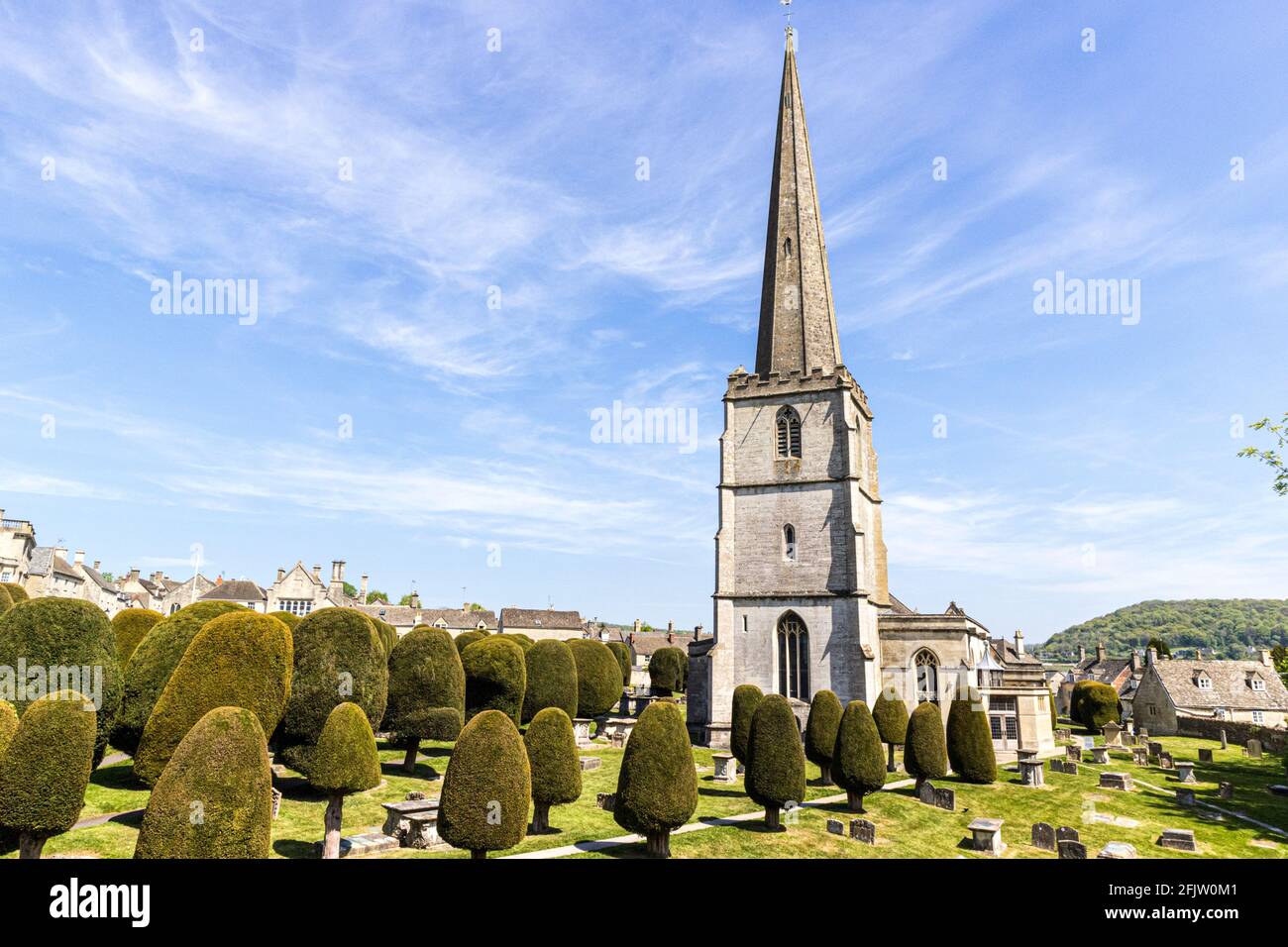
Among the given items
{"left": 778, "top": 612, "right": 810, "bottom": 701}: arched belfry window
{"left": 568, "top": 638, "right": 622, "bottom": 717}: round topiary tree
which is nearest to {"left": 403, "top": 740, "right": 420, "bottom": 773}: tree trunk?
{"left": 568, "top": 638, "right": 622, "bottom": 717}: round topiary tree

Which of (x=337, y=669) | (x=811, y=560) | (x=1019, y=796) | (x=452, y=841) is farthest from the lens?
(x=811, y=560)

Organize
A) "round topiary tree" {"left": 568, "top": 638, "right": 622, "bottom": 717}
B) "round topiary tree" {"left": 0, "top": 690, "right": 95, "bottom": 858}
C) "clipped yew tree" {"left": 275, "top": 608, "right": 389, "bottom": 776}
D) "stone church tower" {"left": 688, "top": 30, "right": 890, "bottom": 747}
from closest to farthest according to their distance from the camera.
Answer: "round topiary tree" {"left": 0, "top": 690, "right": 95, "bottom": 858} < "clipped yew tree" {"left": 275, "top": 608, "right": 389, "bottom": 776} < "stone church tower" {"left": 688, "top": 30, "right": 890, "bottom": 747} < "round topiary tree" {"left": 568, "top": 638, "right": 622, "bottom": 717}

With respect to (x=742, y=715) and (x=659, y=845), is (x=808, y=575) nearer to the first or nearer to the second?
(x=742, y=715)

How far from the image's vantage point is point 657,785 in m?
18.1

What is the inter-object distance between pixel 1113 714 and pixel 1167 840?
122ft

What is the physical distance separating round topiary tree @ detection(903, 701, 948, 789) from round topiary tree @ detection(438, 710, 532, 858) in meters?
17.8

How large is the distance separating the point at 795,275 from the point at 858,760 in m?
26.8

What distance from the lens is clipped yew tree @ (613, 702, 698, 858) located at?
18.0m

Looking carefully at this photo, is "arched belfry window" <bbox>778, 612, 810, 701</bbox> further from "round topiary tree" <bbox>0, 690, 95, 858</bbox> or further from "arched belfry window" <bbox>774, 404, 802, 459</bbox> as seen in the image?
"round topiary tree" <bbox>0, 690, 95, 858</bbox>

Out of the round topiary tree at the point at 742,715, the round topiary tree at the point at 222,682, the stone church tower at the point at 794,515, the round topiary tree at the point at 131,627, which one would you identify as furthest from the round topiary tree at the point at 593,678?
the round topiary tree at the point at 222,682

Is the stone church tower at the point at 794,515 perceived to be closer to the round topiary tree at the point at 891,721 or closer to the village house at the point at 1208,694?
the round topiary tree at the point at 891,721

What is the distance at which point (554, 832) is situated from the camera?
20.8 meters
